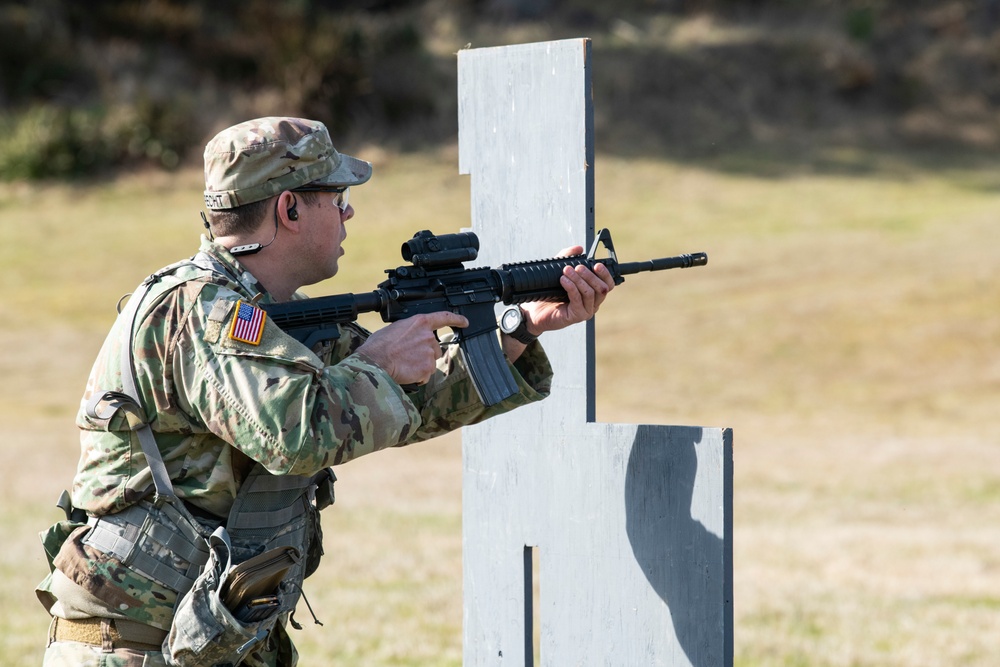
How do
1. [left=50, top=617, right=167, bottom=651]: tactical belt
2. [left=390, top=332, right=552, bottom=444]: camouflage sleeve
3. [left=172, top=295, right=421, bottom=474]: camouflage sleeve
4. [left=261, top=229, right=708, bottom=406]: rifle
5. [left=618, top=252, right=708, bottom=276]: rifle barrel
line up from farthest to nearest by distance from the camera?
[left=618, top=252, right=708, bottom=276]: rifle barrel
[left=390, top=332, right=552, bottom=444]: camouflage sleeve
[left=261, top=229, right=708, bottom=406]: rifle
[left=50, top=617, right=167, bottom=651]: tactical belt
[left=172, top=295, right=421, bottom=474]: camouflage sleeve

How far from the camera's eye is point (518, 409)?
12.3 ft

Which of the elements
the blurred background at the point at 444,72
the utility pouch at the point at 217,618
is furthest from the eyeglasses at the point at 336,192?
the blurred background at the point at 444,72

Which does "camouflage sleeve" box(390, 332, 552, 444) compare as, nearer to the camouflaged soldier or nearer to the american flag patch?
the camouflaged soldier

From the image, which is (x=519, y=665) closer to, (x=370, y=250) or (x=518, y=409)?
(x=518, y=409)

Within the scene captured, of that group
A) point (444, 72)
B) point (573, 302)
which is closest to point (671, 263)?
point (573, 302)

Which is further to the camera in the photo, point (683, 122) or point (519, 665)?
point (683, 122)

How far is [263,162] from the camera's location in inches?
113

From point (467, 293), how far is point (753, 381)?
12.2m

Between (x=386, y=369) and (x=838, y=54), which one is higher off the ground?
(x=838, y=54)

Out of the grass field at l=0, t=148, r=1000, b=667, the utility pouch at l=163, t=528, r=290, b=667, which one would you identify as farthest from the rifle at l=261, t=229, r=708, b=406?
the grass field at l=0, t=148, r=1000, b=667

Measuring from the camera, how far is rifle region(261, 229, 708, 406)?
10.3ft

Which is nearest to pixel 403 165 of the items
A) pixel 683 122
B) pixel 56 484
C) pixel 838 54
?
pixel 683 122

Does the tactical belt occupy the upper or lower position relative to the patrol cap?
lower

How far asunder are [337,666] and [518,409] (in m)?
2.17
